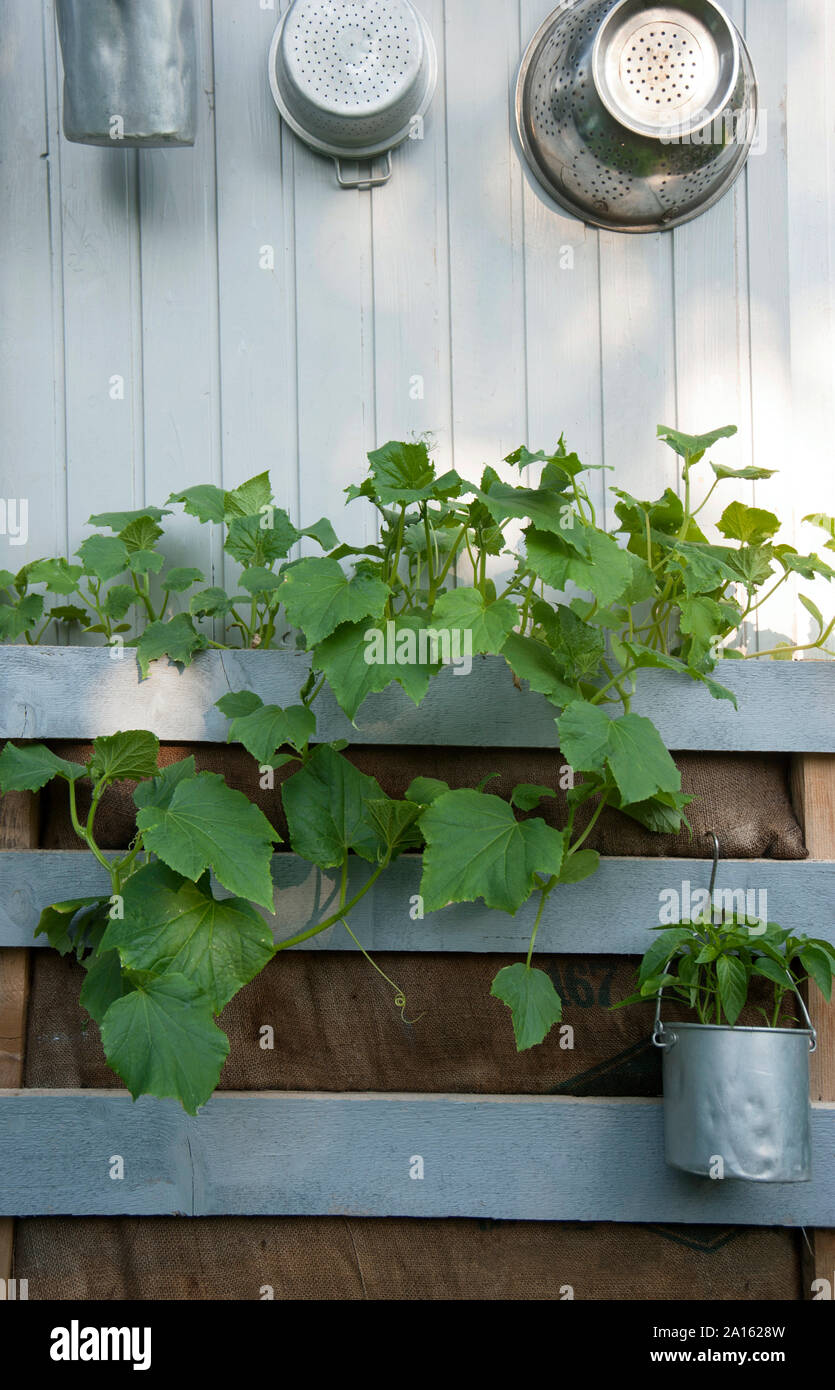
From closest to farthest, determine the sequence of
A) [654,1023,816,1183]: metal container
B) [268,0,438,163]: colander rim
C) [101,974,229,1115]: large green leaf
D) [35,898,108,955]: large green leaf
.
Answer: [101,974,229,1115]: large green leaf, [654,1023,816,1183]: metal container, [35,898,108,955]: large green leaf, [268,0,438,163]: colander rim

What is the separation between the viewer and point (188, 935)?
106 cm

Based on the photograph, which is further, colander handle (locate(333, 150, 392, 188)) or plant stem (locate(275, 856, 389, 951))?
colander handle (locate(333, 150, 392, 188))

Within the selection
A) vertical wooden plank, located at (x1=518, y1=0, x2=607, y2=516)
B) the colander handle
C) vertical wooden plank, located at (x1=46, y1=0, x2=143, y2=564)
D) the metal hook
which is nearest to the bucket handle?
the metal hook

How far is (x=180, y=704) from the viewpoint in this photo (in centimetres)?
125

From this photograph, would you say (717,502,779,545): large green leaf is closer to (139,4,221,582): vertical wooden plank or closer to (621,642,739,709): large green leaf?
(621,642,739,709): large green leaf

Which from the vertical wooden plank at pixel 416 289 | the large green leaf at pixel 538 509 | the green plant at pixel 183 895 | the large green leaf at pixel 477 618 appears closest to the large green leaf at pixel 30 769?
the green plant at pixel 183 895

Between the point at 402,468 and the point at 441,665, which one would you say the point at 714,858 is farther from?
the point at 402,468

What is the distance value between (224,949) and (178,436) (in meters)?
0.75

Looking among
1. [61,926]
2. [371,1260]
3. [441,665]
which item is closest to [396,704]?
[441,665]

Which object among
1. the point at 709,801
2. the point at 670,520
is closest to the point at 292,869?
the point at 709,801

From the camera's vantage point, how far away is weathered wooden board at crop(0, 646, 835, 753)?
4.07ft

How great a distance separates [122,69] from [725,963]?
1.32 m

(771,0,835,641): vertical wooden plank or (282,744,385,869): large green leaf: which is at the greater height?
(771,0,835,641): vertical wooden plank

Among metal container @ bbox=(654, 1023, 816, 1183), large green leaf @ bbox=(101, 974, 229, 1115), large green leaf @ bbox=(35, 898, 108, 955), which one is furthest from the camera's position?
large green leaf @ bbox=(35, 898, 108, 955)
